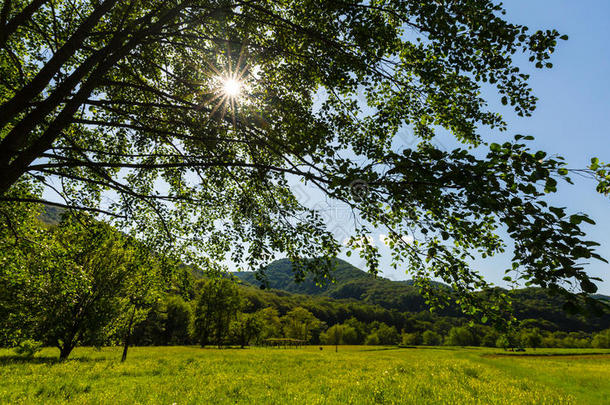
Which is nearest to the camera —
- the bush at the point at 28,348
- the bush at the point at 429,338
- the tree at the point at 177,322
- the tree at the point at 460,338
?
the bush at the point at 28,348

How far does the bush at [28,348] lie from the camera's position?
64.4ft

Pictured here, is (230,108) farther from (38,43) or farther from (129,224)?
(38,43)

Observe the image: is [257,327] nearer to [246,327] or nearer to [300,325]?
[246,327]

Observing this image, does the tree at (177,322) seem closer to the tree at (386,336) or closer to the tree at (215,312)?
the tree at (215,312)

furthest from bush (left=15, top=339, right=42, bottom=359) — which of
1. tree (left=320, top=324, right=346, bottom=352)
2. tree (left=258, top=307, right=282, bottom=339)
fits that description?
tree (left=320, top=324, right=346, bottom=352)

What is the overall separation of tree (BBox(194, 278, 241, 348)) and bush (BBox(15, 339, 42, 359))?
4381 centimetres

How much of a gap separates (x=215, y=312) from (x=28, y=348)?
53916mm

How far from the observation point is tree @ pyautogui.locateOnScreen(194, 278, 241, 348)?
67188mm

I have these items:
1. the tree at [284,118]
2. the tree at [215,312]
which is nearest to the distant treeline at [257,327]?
the tree at [215,312]

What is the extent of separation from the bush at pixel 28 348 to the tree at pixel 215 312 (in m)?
43.8

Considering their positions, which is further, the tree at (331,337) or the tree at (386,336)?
the tree at (386,336)

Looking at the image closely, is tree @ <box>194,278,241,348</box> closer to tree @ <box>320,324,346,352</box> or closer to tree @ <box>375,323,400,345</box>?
tree @ <box>320,324,346,352</box>

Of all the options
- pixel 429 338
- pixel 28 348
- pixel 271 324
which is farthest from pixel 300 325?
pixel 28 348

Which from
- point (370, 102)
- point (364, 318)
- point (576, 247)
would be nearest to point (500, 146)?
point (576, 247)
